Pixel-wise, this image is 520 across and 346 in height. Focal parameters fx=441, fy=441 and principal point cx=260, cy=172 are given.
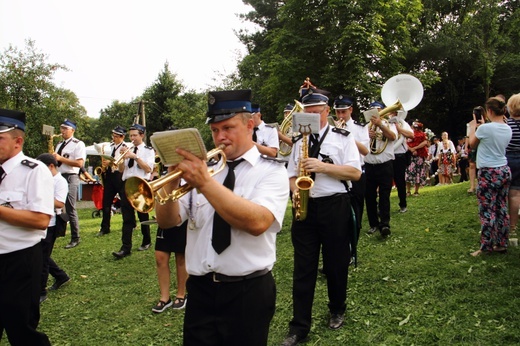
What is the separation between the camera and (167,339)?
4820mm

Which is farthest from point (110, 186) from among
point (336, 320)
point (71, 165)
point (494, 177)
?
point (494, 177)

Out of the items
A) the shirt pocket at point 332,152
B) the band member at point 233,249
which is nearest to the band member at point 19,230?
the band member at point 233,249

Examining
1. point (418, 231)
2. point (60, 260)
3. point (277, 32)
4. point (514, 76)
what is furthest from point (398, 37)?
point (60, 260)

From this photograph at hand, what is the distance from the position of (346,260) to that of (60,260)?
→ 630cm

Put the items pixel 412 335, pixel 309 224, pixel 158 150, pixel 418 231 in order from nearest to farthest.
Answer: pixel 158 150
pixel 412 335
pixel 309 224
pixel 418 231

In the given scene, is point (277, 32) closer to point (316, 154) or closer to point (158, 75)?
point (158, 75)

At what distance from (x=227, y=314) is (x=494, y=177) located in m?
4.86

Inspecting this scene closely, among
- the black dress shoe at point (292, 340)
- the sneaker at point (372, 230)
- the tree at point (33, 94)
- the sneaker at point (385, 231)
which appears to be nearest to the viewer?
the black dress shoe at point (292, 340)

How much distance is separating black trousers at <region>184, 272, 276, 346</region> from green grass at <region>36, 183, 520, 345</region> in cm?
203

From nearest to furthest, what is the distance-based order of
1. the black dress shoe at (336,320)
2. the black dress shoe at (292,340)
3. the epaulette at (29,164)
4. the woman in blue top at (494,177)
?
1. the epaulette at (29,164)
2. the black dress shoe at (292,340)
3. the black dress shoe at (336,320)
4. the woman in blue top at (494,177)

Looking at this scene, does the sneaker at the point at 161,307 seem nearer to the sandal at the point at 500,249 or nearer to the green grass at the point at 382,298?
the green grass at the point at 382,298

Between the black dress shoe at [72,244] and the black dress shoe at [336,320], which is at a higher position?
the black dress shoe at [336,320]

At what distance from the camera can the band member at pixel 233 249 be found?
8.43 ft

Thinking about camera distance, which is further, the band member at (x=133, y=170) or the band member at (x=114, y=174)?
the band member at (x=114, y=174)
